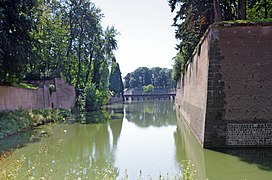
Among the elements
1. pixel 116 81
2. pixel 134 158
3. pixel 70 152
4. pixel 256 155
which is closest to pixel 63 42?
pixel 70 152

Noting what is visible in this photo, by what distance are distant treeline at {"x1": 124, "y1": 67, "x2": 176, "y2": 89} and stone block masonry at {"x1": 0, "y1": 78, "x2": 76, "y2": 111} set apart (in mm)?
71735

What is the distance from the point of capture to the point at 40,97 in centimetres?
2281

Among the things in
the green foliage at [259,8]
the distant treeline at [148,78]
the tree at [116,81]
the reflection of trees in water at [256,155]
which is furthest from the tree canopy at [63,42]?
the distant treeline at [148,78]

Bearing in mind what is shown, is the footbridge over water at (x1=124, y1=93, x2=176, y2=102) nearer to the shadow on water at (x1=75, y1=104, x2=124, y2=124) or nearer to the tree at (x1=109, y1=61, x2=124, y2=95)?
the tree at (x1=109, y1=61, x2=124, y2=95)

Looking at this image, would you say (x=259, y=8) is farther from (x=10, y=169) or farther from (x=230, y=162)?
(x=10, y=169)

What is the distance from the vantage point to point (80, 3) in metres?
30.1


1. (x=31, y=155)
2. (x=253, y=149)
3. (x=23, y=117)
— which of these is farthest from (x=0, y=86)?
(x=253, y=149)

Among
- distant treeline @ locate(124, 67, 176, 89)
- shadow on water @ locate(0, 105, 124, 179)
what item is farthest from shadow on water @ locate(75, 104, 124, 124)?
distant treeline @ locate(124, 67, 176, 89)

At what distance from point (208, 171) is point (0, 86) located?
1257 cm

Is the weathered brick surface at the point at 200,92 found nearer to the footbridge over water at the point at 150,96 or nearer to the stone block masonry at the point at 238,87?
the stone block masonry at the point at 238,87

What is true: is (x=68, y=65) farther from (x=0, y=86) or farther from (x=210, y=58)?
(x=210, y=58)

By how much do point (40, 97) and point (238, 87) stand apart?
16.3 meters

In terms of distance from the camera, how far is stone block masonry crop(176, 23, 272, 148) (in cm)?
1022

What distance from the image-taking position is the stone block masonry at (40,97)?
1715 cm
